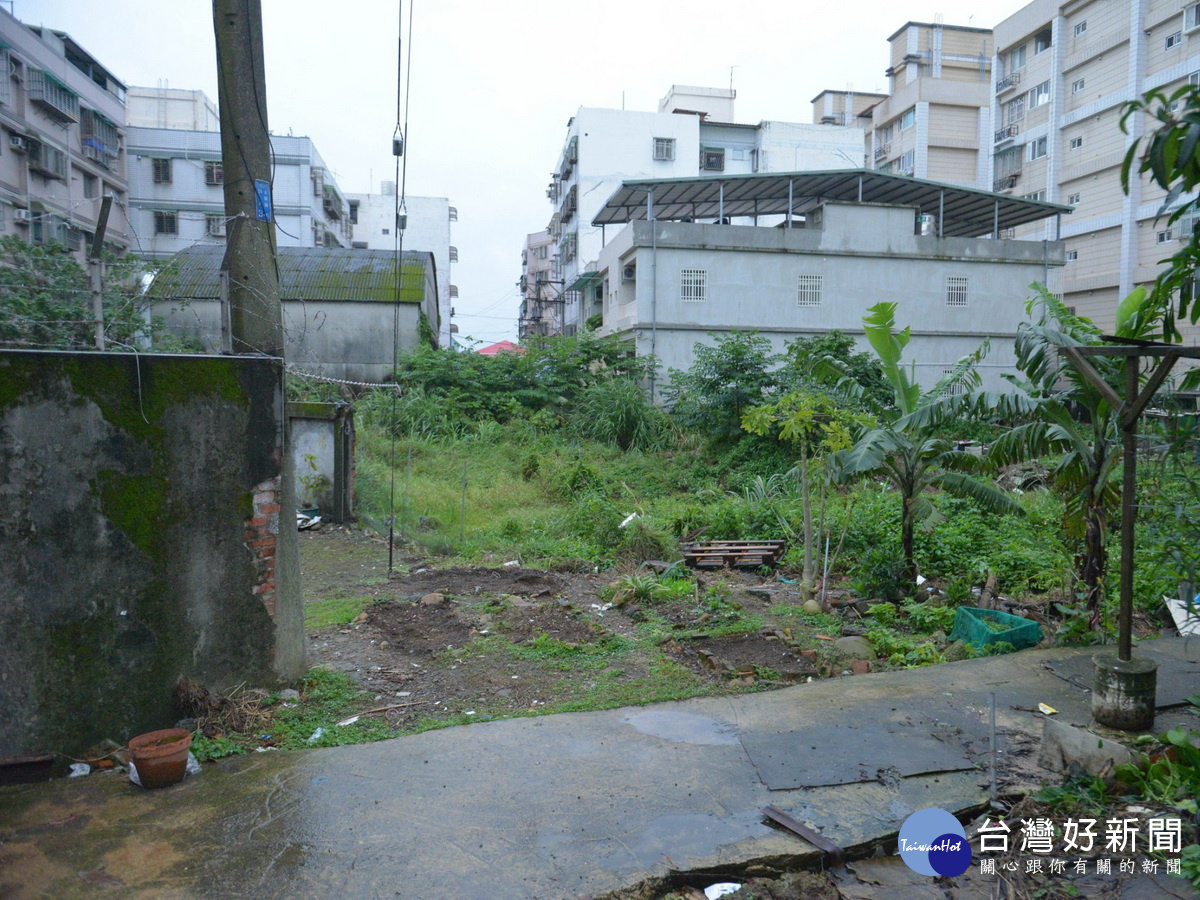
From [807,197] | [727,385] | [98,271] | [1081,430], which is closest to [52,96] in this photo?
[727,385]

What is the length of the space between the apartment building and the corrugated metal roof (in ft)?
67.6

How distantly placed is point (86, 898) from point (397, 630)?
156 inches

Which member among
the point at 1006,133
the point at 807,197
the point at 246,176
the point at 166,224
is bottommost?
the point at 246,176

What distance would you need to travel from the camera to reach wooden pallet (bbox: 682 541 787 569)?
1016cm

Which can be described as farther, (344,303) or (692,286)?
(692,286)

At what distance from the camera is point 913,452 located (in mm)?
8289

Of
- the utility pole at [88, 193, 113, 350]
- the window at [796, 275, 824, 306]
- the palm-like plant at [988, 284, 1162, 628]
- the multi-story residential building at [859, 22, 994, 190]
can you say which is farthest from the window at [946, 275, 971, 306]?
the utility pole at [88, 193, 113, 350]

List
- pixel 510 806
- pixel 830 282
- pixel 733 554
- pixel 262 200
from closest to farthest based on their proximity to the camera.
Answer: pixel 510 806 → pixel 262 200 → pixel 733 554 → pixel 830 282

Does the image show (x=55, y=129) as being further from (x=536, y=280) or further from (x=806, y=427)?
(x=536, y=280)

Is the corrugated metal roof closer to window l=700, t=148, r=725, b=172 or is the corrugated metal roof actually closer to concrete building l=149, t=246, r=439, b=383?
concrete building l=149, t=246, r=439, b=383

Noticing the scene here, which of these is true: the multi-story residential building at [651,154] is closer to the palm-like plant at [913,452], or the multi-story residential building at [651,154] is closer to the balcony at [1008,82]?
the balcony at [1008,82]

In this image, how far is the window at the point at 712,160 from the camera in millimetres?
37500

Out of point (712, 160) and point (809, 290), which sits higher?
point (712, 160)

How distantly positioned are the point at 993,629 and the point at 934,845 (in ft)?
12.2
